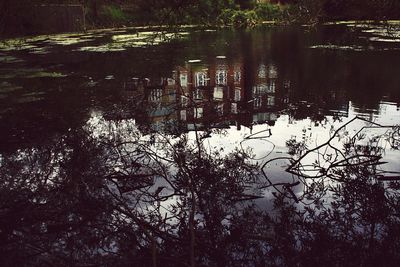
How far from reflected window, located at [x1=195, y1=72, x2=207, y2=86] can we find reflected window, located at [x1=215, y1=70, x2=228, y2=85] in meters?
0.45

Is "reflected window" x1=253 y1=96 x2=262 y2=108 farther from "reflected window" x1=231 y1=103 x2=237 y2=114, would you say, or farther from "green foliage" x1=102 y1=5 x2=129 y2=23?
"green foliage" x1=102 y1=5 x2=129 y2=23

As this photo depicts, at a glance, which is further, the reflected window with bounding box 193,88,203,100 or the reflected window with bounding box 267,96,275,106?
the reflected window with bounding box 193,88,203,100

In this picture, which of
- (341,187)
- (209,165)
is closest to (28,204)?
(209,165)

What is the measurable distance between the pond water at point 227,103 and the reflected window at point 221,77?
0.09m

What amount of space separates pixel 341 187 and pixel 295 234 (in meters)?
1.58

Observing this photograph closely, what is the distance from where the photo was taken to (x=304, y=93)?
40.1ft

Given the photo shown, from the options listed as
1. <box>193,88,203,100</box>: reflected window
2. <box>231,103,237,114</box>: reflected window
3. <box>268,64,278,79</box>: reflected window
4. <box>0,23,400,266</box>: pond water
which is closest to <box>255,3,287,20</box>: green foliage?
<box>0,23,400,266</box>: pond water

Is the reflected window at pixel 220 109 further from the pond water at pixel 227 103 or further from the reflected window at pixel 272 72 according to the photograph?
the reflected window at pixel 272 72

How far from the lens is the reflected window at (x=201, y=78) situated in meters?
14.3

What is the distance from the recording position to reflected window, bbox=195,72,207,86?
46.9 ft

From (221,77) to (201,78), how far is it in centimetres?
77

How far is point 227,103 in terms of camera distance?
11.9 metres

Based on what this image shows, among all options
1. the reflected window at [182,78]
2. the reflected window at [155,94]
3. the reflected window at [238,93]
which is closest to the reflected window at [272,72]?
the reflected window at [238,93]

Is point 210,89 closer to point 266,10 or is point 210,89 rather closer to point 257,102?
point 257,102
